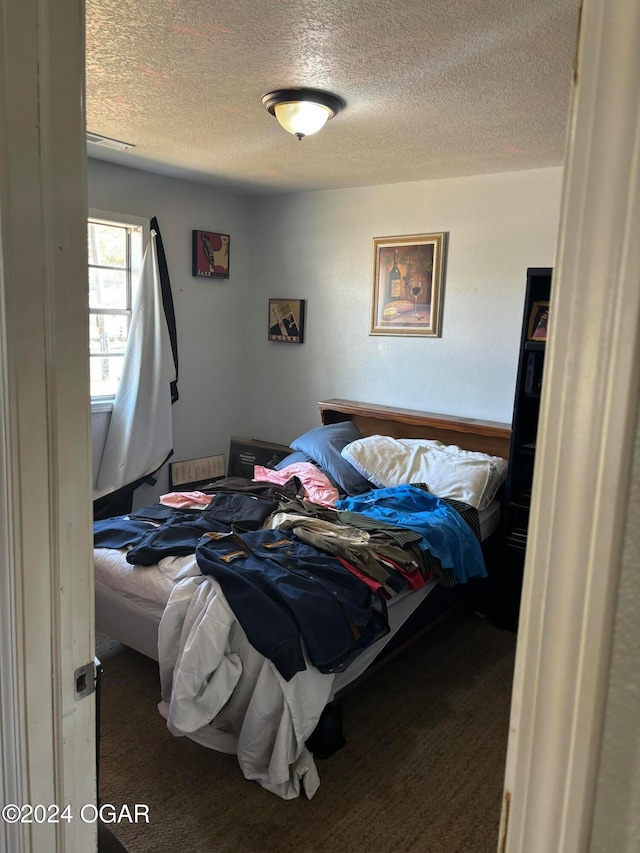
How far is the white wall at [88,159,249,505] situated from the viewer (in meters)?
4.13

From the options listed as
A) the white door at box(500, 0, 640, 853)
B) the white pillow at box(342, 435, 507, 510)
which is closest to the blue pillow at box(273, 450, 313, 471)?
the white pillow at box(342, 435, 507, 510)

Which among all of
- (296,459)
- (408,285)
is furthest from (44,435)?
(408,285)

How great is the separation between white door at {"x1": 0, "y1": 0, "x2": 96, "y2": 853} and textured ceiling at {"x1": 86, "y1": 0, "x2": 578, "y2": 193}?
1136 mm

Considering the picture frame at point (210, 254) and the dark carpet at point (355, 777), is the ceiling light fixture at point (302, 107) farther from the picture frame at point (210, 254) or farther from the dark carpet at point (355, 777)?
the dark carpet at point (355, 777)

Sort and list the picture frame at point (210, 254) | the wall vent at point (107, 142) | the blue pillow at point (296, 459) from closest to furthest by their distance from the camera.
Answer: the wall vent at point (107, 142) → the blue pillow at point (296, 459) → the picture frame at point (210, 254)

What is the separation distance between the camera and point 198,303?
461 centimetres

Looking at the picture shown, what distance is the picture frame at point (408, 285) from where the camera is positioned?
3.95 meters

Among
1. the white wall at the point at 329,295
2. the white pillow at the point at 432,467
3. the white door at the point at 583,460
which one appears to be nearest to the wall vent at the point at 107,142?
the white wall at the point at 329,295

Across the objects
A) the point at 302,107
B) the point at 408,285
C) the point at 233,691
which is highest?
the point at 302,107

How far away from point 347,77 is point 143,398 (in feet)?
8.17

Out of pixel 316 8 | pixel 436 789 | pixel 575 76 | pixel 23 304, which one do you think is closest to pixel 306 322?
pixel 316 8

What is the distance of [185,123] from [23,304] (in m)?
2.38

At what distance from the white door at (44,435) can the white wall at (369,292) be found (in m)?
3.10

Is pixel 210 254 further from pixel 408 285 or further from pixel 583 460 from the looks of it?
pixel 583 460
